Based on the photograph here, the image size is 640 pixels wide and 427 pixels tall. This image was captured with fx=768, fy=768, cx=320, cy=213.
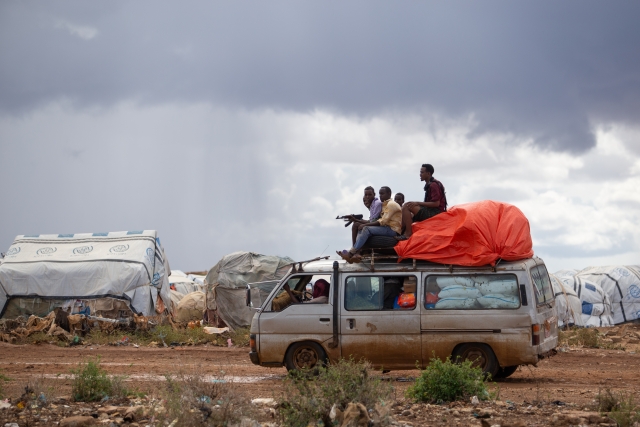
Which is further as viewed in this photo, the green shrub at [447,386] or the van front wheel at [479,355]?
the van front wheel at [479,355]

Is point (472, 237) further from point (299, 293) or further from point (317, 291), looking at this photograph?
point (299, 293)

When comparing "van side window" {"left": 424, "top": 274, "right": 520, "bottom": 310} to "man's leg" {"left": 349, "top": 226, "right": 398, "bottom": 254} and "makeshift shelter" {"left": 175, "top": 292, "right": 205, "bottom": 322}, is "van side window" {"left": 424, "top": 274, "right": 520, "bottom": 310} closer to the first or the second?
"man's leg" {"left": 349, "top": 226, "right": 398, "bottom": 254}

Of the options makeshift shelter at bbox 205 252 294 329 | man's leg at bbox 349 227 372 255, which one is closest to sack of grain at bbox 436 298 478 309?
man's leg at bbox 349 227 372 255

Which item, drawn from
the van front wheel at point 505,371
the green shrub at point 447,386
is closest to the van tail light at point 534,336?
the van front wheel at point 505,371

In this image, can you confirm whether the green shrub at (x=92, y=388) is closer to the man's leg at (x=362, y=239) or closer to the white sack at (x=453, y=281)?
the man's leg at (x=362, y=239)

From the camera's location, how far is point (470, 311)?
11766mm

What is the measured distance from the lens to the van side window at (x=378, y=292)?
39.5ft

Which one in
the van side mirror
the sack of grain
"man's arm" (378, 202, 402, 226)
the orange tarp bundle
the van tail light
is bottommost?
the van tail light

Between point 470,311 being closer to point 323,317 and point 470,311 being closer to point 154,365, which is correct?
point 323,317

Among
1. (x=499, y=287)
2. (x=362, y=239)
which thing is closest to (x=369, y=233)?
(x=362, y=239)

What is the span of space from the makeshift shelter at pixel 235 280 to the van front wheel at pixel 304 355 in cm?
1253

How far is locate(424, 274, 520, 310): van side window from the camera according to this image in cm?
1170

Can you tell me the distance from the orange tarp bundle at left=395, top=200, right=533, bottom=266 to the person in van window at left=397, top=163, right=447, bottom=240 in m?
0.30

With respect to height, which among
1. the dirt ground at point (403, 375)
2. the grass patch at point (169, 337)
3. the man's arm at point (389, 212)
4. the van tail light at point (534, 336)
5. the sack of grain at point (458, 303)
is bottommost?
the dirt ground at point (403, 375)
